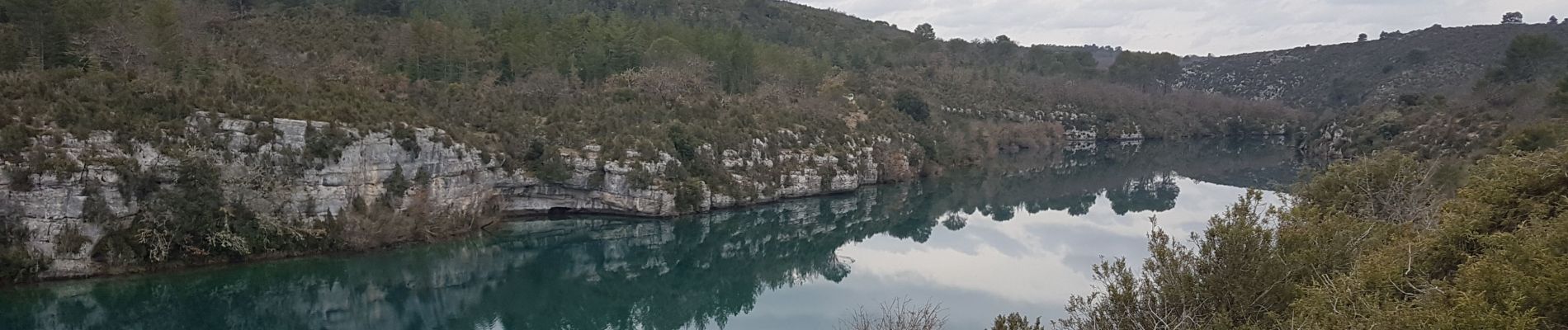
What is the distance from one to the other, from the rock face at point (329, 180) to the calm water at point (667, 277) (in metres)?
1.18

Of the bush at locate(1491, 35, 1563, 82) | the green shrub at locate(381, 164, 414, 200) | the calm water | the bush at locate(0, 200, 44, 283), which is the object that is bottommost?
the calm water

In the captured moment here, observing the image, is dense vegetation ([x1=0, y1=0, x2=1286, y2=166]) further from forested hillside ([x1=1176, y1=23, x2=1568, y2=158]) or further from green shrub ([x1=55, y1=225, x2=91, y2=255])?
forested hillside ([x1=1176, y1=23, x2=1568, y2=158])

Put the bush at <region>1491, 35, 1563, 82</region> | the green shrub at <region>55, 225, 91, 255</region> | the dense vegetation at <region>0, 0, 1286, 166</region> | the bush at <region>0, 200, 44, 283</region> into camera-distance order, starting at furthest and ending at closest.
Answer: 1. the bush at <region>1491, 35, 1563, 82</region>
2. the dense vegetation at <region>0, 0, 1286, 166</region>
3. the green shrub at <region>55, 225, 91, 255</region>
4. the bush at <region>0, 200, 44, 283</region>

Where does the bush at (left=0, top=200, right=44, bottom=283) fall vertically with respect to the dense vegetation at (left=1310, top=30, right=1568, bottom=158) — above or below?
below

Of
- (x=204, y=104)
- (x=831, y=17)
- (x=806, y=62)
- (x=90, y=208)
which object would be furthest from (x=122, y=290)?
(x=831, y=17)

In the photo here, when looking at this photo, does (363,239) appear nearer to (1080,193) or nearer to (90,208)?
(90,208)

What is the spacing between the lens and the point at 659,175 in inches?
1699

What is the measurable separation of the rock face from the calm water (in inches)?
46.4

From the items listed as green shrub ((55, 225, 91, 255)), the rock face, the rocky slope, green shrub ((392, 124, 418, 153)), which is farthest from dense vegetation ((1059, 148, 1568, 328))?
the rocky slope

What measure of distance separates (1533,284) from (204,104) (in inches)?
1452

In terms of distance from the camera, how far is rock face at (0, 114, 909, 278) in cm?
2644

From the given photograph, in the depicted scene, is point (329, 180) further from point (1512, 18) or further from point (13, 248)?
point (1512, 18)

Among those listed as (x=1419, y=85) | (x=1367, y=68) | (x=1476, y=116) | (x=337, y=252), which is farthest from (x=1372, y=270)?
(x=1367, y=68)

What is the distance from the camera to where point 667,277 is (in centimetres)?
3456
